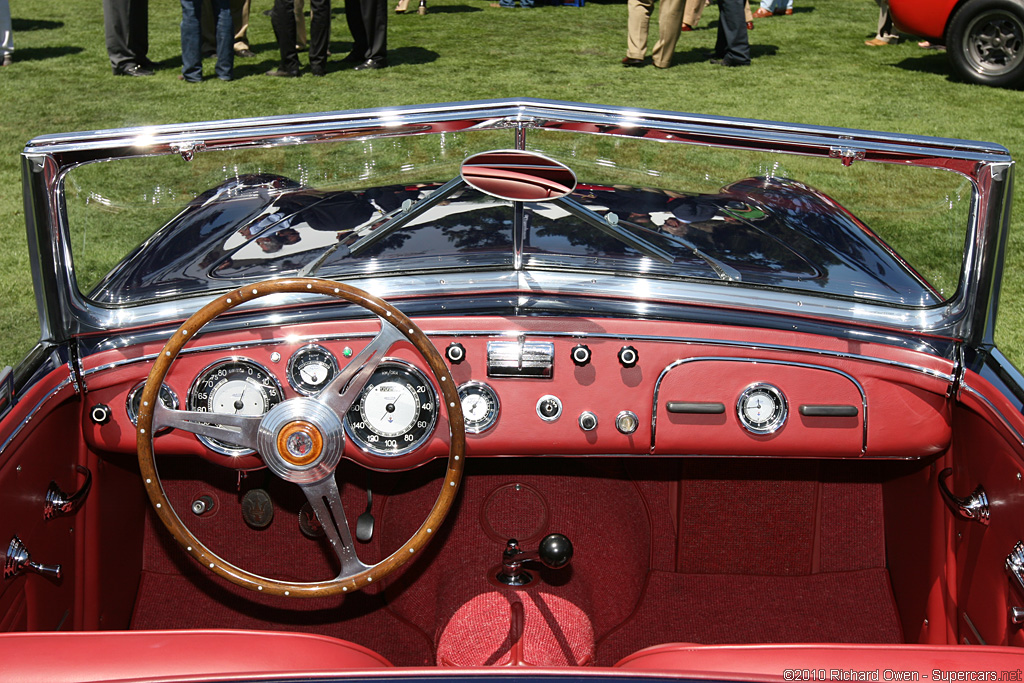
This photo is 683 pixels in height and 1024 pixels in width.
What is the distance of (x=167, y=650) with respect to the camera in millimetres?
1602

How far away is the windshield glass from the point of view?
7.70ft

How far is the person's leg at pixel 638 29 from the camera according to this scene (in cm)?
928

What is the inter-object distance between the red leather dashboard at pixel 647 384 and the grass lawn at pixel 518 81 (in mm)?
3597

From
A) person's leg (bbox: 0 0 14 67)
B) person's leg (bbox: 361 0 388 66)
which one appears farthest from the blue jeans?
person's leg (bbox: 0 0 14 67)

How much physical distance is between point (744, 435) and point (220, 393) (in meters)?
1.39

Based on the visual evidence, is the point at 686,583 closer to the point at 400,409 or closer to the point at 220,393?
the point at 400,409

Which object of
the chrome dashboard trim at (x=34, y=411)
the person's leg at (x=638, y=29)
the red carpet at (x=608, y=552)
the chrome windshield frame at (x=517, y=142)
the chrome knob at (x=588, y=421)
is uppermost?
the chrome windshield frame at (x=517, y=142)

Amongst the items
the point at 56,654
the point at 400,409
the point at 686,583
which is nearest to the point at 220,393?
the point at 400,409

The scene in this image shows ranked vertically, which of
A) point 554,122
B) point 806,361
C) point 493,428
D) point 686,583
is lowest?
point 686,583

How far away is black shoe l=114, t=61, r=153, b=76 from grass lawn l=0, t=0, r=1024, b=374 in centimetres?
13

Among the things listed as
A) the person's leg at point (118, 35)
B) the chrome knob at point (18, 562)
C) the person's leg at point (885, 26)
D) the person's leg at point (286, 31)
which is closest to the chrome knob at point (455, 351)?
the chrome knob at point (18, 562)

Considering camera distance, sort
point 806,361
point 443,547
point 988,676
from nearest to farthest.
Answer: point 988,676 < point 806,361 < point 443,547

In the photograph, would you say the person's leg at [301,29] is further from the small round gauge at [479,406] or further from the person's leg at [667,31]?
the small round gauge at [479,406]

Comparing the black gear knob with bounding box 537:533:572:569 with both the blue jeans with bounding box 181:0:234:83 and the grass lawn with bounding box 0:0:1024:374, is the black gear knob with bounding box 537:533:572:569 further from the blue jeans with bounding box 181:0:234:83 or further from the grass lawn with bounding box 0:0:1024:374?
the blue jeans with bounding box 181:0:234:83
